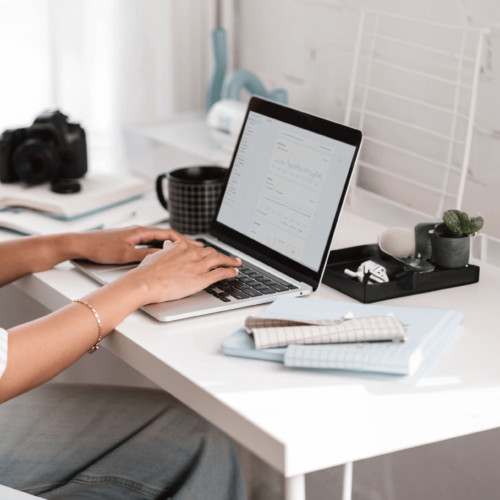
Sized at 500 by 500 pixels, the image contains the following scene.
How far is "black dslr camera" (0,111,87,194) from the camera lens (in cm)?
146

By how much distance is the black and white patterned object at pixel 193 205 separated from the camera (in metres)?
1.21

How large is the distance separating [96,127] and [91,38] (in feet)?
1.06

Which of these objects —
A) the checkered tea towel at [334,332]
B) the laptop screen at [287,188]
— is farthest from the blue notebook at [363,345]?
the laptop screen at [287,188]

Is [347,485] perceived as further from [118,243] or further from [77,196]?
[77,196]

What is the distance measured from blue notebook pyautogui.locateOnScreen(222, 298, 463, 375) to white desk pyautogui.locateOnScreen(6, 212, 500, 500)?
0.01m

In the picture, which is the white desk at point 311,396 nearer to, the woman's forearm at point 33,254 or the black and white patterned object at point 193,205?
the woman's forearm at point 33,254

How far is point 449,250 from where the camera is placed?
0.98 meters

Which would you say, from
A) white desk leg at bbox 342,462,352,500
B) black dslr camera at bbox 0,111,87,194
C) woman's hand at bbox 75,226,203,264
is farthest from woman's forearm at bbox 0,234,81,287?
white desk leg at bbox 342,462,352,500

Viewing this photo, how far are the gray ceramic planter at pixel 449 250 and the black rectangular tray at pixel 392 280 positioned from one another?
0.03ft

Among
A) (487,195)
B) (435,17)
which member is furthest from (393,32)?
(487,195)

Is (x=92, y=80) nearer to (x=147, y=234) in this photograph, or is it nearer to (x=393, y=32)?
(x=393, y=32)

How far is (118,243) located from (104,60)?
5.15 feet

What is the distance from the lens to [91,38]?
241 cm

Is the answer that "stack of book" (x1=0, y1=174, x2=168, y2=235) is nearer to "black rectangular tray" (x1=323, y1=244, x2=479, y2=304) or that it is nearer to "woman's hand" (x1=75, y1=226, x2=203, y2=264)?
"woman's hand" (x1=75, y1=226, x2=203, y2=264)
